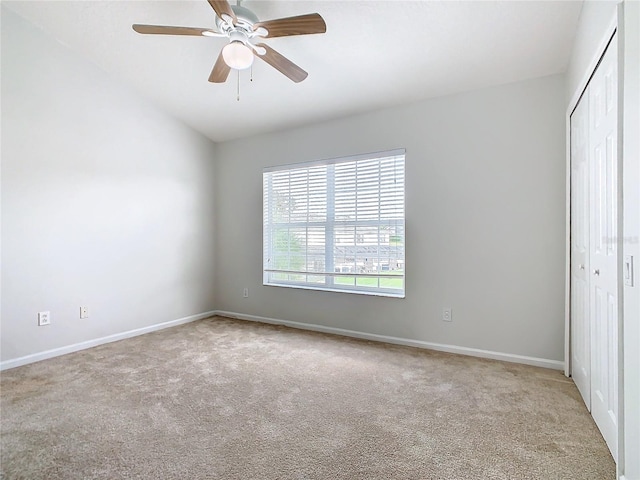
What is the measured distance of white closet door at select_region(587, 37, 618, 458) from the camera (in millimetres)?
1634

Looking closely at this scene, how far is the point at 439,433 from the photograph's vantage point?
1847 mm

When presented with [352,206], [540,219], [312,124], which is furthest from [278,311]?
[540,219]

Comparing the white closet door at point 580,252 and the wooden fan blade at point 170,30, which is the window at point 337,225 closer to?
the white closet door at point 580,252

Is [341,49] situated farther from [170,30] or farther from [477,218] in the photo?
[477,218]

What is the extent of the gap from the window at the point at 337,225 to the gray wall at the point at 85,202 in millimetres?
1154

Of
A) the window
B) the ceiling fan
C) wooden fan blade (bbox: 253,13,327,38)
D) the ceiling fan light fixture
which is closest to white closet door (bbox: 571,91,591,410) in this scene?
Answer: the window

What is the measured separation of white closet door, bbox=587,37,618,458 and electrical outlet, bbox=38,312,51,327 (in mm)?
4161

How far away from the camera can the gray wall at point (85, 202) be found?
9.59 feet

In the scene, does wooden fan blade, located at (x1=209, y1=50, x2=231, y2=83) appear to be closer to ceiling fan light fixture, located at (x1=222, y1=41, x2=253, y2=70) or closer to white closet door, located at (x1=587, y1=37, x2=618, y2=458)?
ceiling fan light fixture, located at (x1=222, y1=41, x2=253, y2=70)

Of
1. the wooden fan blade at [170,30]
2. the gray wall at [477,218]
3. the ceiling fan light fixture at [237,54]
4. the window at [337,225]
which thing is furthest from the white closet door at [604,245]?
the wooden fan blade at [170,30]

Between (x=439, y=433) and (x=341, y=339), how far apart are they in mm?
1799

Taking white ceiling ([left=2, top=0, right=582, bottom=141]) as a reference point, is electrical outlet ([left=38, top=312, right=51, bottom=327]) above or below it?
below

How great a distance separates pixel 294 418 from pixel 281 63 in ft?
7.58

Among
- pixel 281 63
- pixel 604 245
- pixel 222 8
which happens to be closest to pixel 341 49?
pixel 281 63
